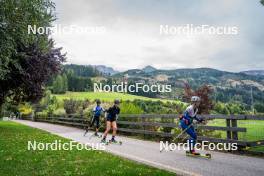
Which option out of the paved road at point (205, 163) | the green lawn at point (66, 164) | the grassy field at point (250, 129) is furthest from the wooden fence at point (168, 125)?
the green lawn at point (66, 164)

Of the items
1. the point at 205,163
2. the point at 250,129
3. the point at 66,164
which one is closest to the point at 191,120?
the point at 205,163

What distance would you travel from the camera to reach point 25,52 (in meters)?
25.8

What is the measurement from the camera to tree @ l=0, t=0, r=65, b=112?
16859 mm

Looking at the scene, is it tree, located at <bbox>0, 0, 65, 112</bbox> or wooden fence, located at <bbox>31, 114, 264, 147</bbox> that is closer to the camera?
wooden fence, located at <bbox>31, 114, 264, 147</bbox>

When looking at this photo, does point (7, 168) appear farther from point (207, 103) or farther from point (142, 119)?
point (207, 103)

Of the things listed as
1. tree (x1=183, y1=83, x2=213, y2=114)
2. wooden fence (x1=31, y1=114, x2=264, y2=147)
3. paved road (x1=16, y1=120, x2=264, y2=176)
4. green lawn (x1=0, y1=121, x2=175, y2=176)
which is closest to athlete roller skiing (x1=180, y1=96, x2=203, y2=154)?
paved road (x1=16, y1=120, x2=264, y2=176)

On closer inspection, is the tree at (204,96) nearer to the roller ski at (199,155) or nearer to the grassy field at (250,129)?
the grassy field at (250,129)

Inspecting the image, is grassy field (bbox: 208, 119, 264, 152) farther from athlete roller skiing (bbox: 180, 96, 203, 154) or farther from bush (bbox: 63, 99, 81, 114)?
bush (bbox: 63, 99, 81, 114)

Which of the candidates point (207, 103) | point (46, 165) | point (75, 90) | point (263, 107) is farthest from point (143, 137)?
point (75, 90)

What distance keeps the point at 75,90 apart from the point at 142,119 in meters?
108

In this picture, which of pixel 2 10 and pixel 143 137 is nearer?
pixel 2 10

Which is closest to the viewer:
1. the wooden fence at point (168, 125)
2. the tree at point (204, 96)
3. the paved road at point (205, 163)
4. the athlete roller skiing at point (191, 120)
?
the paved road at point (205, 163)

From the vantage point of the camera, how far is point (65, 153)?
12.5 metres

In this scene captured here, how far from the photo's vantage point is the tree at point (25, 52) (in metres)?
16.9
